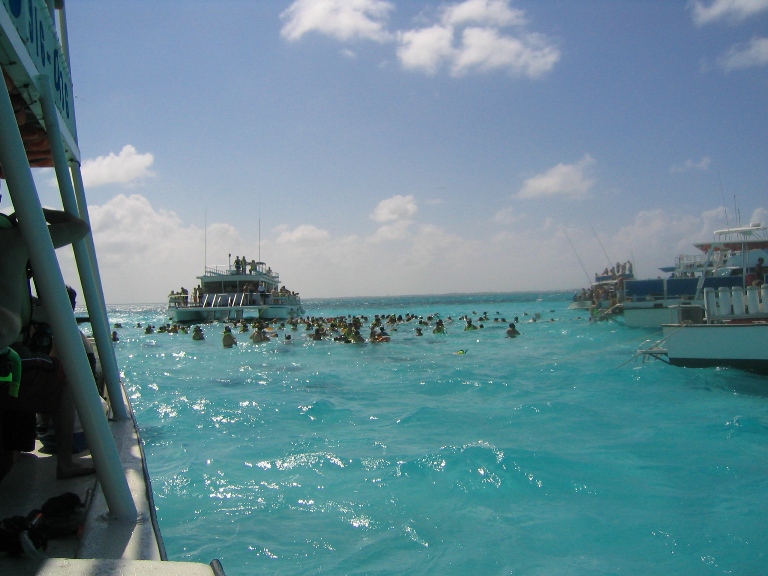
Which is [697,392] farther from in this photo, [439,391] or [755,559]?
[755,559]

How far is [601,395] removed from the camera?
1255 centimetres

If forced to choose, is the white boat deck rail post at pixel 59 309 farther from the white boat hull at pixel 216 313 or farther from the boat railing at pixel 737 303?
the white boat hull at pixel 216 313

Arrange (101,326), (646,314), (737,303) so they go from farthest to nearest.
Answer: (646,314) → (737,303) → (101,326)

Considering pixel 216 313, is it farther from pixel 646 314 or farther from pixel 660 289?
pixel 660 289

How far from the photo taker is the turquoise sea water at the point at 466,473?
523cm

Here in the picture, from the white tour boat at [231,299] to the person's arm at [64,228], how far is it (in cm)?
3900

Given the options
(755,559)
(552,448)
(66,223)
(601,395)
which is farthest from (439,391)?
(66,223)

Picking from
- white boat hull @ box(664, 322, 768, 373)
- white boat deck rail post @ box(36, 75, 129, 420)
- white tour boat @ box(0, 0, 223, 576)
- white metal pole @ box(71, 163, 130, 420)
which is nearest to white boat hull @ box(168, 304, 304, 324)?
white boat hull @ box(664, 322, 768, 373)

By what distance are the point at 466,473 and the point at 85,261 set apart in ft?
17.4

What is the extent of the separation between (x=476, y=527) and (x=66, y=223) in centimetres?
477

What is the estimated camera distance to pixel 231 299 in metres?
42.8

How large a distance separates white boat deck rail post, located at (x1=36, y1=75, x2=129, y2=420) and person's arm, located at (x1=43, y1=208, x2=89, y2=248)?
77 mm

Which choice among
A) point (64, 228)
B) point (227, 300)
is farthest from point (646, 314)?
point (227, 300)

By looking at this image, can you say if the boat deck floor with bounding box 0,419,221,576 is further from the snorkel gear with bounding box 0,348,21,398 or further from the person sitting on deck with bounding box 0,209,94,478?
the snorkel gear with bounding box 0,348,21,398
